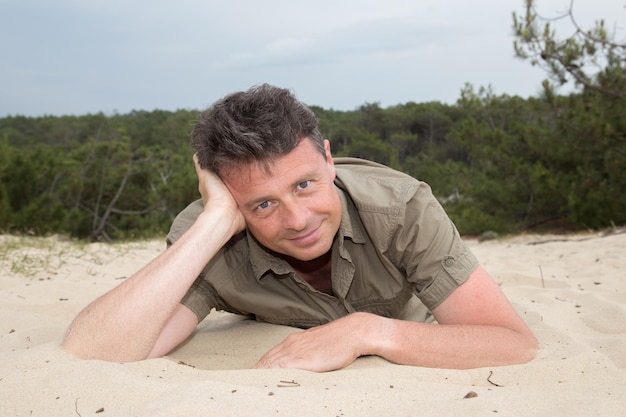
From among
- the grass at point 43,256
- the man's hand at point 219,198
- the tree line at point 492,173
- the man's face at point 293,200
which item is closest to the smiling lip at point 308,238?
the man's face at point 293,200

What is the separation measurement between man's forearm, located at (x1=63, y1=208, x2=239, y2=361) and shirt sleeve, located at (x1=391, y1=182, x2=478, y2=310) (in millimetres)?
774

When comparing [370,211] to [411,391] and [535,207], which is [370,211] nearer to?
[411,391]

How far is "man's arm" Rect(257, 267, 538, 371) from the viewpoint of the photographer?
89.9 inches

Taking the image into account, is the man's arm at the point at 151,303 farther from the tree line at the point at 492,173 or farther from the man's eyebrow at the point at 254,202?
the tree line at the point at 492,173

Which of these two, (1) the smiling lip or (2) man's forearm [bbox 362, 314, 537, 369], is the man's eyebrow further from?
(2) man's forearm [bbox 362, 314, 537, 369]

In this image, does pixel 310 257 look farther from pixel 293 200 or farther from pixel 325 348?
pixel 325 348

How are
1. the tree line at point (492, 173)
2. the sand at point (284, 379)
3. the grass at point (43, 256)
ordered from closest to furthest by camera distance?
1. the sand at point (284, 379)
2. the grass at point (43, 256)
3. the tree line at point (492, 173)

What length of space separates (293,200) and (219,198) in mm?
389

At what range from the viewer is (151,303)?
232 centimetres

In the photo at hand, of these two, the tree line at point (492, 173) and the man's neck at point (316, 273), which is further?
the tree line at point (492, 173)

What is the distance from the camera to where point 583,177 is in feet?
31.8

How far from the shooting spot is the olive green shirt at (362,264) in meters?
2.43

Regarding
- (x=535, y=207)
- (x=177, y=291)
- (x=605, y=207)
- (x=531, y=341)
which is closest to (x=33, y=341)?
(x=177, y=291)

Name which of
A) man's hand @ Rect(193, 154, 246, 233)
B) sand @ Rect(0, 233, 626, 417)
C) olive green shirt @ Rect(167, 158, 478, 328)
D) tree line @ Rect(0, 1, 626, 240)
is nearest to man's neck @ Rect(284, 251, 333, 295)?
olive green shirt @ Rect(167, 158, 478, 328)
